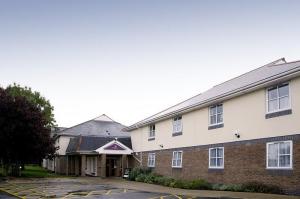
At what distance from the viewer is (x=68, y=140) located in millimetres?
53031

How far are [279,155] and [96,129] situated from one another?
3493 cm

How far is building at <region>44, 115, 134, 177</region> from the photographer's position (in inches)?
1622

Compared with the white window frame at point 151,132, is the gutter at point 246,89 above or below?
above

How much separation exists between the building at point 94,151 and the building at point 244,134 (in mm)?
7993

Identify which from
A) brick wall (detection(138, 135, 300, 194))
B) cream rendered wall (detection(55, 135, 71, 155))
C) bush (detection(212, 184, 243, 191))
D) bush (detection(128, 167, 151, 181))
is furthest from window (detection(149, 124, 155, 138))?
cream rendered wall (detection(55, 135, 71, 155))

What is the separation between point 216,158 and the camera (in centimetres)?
2656

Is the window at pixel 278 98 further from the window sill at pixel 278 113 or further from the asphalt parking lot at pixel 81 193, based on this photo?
the asphalt parking lot at pixel 81 193

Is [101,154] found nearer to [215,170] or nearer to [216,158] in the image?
[216,158]

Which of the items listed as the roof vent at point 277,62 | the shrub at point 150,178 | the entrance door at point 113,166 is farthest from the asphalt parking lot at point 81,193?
the entrance door at point 113,166

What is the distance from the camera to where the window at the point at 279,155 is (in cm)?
2038

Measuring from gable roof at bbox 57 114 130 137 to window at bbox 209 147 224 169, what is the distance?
2552 cm

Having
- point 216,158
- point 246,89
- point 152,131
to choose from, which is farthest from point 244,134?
point 152,131

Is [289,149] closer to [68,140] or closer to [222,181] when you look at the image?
Answer: [222,181]

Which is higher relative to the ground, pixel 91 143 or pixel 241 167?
pixel 91 143
